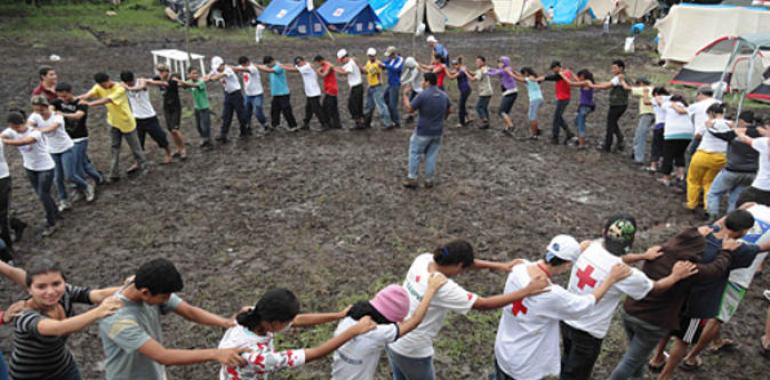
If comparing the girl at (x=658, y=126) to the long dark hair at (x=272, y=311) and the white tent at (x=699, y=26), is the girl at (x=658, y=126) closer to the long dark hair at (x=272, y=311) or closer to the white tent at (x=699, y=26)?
the long dark hair at (x=272, y=311)

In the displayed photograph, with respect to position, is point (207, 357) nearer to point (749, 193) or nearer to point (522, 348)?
point (522, 348)

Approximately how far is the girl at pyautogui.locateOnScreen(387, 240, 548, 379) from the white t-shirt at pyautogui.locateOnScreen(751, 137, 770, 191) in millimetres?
3956

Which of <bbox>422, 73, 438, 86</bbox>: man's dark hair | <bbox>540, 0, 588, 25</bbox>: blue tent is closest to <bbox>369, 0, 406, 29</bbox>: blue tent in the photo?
<bbox>540, 0, 588, 25</bbox>: blue tent

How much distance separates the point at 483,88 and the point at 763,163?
5.88m

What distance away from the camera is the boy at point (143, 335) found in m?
2.70

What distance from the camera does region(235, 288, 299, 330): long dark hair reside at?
8.87ft

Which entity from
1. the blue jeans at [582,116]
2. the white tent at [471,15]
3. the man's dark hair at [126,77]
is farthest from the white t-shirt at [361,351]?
the white tent at [471,15]

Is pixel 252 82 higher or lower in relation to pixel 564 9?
lower

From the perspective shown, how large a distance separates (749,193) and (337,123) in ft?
24.5

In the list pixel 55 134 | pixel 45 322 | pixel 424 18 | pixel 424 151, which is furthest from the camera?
pixel 424 18

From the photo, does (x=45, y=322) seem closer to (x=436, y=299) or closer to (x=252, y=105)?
(x=436, y=299)

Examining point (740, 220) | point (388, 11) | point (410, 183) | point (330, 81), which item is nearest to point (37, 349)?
point (740, 220)

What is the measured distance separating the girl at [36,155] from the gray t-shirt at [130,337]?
4321 mm

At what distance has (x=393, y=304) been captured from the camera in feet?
10.1
